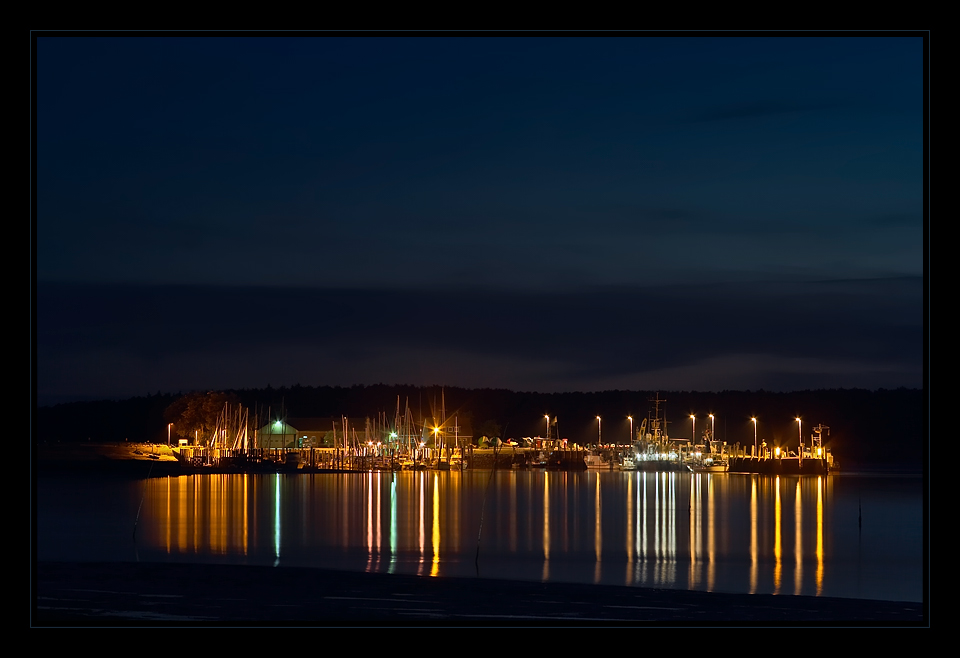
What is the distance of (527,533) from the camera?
163 ft

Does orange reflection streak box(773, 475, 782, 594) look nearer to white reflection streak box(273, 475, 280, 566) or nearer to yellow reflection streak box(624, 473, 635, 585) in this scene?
yellow reflection streak box(624, 473, 635, 585)

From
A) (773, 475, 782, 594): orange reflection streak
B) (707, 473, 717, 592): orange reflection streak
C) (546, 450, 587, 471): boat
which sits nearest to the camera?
(773, 475, 782, 594): orange reflection streak

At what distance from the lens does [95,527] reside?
50.3 m

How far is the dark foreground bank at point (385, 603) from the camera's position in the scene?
20.3m

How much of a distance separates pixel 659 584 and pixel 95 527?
2855 centimetres

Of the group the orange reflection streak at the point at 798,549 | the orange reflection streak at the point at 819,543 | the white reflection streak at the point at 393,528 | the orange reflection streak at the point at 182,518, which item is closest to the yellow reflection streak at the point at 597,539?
the orange reflection streak at the point at 798,549

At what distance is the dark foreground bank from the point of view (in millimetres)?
20281

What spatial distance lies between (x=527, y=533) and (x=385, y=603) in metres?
27.8

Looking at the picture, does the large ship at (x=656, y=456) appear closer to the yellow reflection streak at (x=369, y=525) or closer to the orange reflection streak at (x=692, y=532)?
the orange reflection streak at (x=692, y=532)

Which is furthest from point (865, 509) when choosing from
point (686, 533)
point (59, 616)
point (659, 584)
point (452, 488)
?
point (59, 616)

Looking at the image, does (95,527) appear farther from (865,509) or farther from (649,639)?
(865,509)

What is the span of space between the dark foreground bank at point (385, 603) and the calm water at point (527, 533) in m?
6.81

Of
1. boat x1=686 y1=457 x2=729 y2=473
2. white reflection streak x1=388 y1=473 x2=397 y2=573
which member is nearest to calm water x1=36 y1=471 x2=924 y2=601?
white reflection streak x1=388 y1=473 x2=397 y2=573

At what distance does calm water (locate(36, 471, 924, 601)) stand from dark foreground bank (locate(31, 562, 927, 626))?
6806 mm
